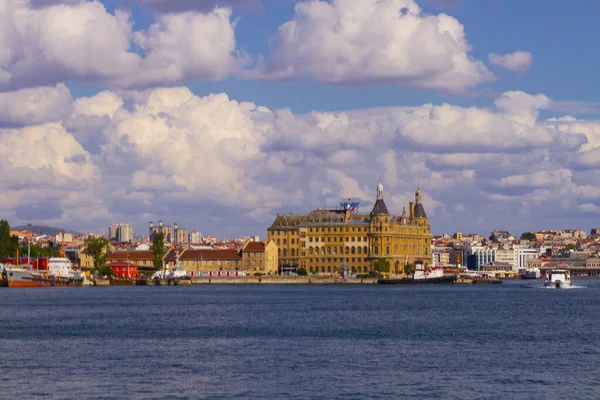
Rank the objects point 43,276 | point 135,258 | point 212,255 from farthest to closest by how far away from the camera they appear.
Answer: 1. point 135,258
2. point 212,255
3. point 43,276

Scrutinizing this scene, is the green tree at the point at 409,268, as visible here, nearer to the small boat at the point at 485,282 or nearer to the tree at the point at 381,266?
the tree at the point at 381,266

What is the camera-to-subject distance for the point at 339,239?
173750 mm

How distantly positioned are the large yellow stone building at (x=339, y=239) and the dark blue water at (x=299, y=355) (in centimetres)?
10223

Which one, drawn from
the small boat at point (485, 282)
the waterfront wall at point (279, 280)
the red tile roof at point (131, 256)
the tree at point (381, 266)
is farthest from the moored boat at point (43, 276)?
the small boat at point (485, 282)

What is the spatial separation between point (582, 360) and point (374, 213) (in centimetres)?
13250

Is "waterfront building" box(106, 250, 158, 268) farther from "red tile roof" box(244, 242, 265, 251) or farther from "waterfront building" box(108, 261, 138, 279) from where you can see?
"red tile roof" box(244, 242, 265, 251)

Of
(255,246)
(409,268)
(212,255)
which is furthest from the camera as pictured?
(409,268)

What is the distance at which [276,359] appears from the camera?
40688 mm

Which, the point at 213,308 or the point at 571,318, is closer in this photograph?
the point at 571,318

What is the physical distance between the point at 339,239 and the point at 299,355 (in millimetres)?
131806

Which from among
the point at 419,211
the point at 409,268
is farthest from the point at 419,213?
the point at 409,268

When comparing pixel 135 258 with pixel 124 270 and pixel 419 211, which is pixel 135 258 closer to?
pixel 124 270

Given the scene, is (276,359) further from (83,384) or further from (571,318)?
(571,318)

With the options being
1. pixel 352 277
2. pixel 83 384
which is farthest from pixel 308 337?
pixel 352 277
